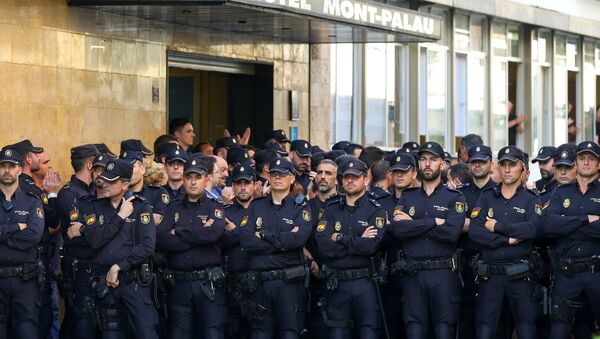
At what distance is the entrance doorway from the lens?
66.5 ft

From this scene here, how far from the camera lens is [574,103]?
30141mm

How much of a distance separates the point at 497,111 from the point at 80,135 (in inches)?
496

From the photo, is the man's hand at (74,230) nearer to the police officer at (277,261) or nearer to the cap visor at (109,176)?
the cap visor at (109,176)

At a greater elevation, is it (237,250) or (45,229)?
(45,229)

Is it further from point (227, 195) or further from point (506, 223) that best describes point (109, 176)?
point (506, 223)

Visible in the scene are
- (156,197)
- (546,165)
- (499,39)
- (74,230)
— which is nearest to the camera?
(74,230)

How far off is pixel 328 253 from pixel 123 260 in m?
2.00

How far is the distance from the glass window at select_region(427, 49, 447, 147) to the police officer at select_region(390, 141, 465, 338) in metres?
11.6

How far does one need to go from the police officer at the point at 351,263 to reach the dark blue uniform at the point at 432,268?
0.31 m

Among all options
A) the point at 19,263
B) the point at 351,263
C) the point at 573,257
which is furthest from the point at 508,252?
the point at 19,263

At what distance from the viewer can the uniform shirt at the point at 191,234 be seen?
12.7 m

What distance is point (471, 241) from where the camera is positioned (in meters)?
13.6

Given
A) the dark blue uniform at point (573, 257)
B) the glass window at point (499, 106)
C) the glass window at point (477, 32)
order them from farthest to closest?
the glass window at point (499, 106)
the glass window at point (477, 32)
the dark blue uniform at point (573, 257)

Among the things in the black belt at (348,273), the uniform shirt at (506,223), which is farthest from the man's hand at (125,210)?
the uniform shirt at (506,223)
